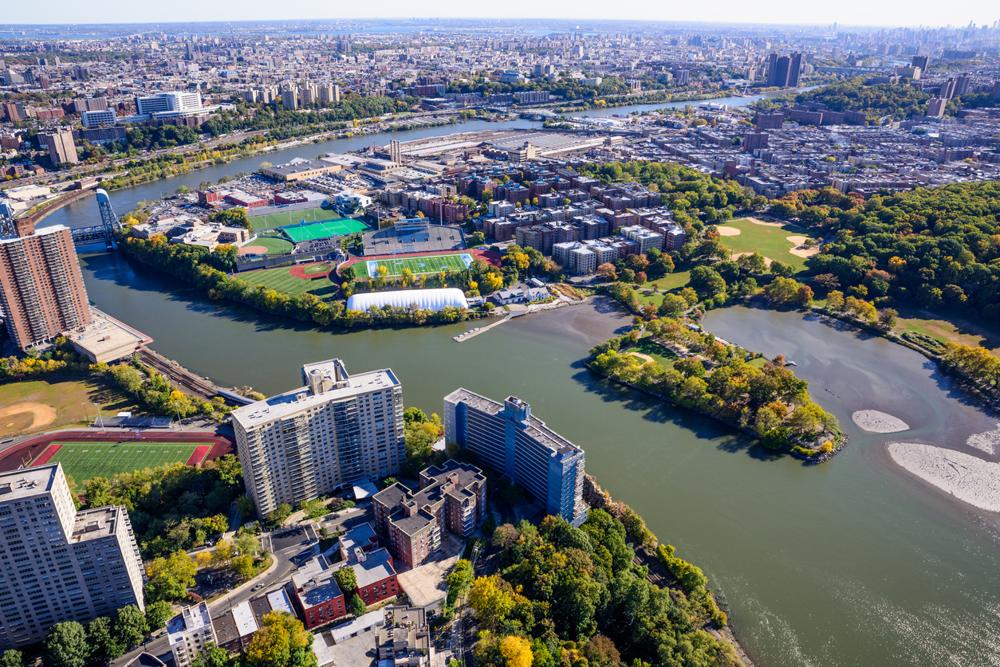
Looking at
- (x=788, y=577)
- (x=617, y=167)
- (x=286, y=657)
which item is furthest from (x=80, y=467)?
(x=617, y=167)

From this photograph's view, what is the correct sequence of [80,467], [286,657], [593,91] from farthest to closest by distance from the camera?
1. [593,91]
2. [80,467]
3. [286,657]

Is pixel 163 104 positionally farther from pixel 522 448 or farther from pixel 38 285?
pixel 522 448

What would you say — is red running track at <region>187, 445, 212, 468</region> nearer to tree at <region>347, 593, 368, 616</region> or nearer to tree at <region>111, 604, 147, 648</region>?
tree at <region>111, 604, 147, 648</region>

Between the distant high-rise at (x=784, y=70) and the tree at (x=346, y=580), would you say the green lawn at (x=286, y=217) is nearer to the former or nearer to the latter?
the tree at (x=346, y=580)

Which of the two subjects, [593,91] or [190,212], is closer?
[190,212]

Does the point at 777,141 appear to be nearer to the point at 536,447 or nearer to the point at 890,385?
the point at 890,385

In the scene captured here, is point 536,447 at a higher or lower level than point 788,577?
higher
